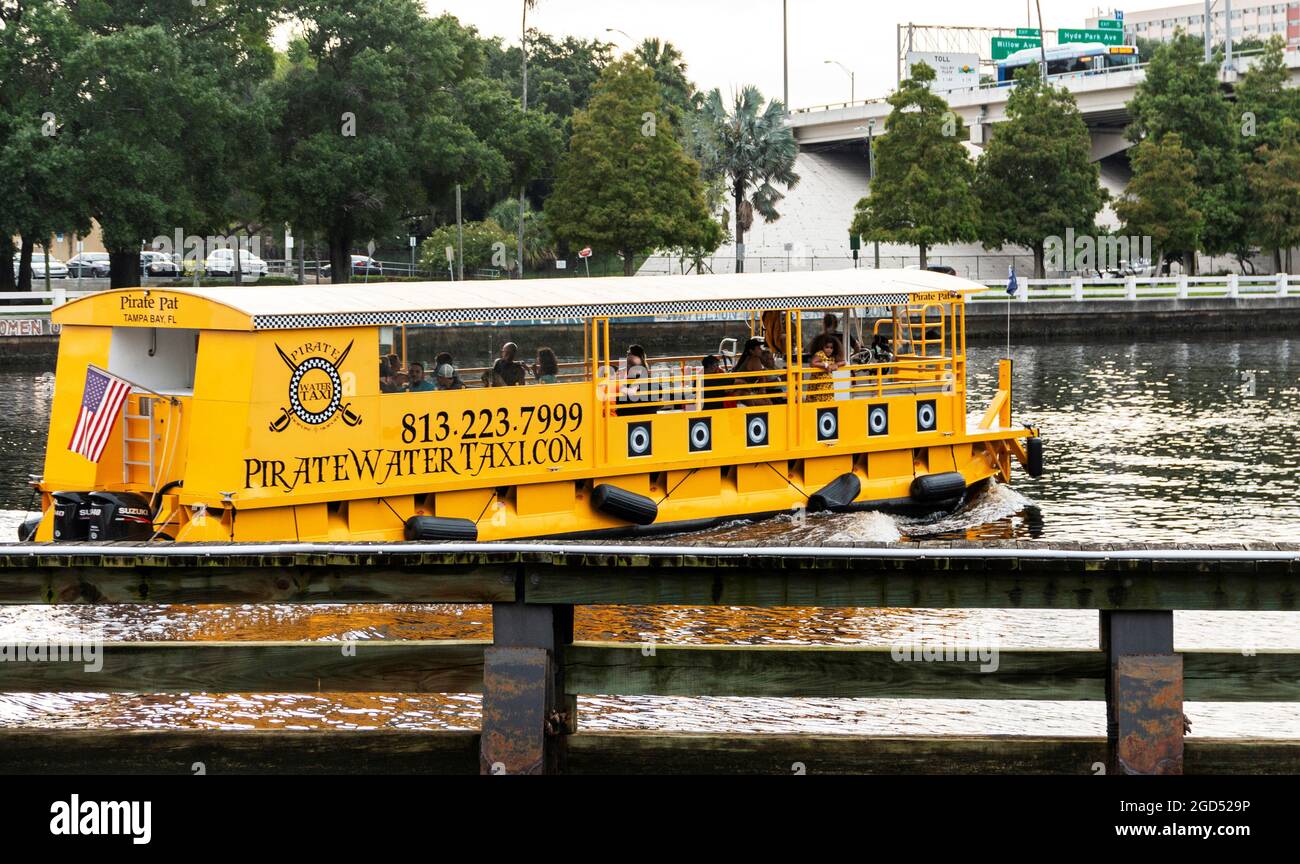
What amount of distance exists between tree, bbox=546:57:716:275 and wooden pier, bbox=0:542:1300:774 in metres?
62.2

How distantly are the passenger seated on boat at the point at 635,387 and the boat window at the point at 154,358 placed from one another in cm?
500

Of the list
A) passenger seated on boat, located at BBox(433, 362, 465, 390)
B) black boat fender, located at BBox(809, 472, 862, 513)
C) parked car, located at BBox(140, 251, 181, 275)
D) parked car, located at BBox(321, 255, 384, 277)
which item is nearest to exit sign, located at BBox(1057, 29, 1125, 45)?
parked car, located at BBox(321, 255, 384, 277)

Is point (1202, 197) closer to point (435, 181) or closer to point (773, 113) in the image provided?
point (773, 113)

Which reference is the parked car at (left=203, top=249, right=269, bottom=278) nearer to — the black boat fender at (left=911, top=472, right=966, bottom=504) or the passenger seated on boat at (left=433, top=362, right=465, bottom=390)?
the black boat fender at (left=911, top=472, right=966, bottom=504)

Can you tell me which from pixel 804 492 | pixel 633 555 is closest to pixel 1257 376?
pixel 804 492

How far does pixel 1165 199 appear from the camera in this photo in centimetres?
7350

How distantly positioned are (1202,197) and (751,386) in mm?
61225

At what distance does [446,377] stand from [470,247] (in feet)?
179

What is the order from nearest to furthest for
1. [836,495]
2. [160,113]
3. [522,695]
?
[522,695]
[836,495]
[160,113]

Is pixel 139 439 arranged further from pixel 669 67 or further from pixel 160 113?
pixel 669 67

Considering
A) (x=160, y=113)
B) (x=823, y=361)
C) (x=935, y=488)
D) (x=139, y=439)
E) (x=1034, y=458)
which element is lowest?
(x=935, y=488)

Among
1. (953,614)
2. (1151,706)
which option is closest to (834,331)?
(953,614)

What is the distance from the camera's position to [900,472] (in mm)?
22734

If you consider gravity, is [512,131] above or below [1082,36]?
below
